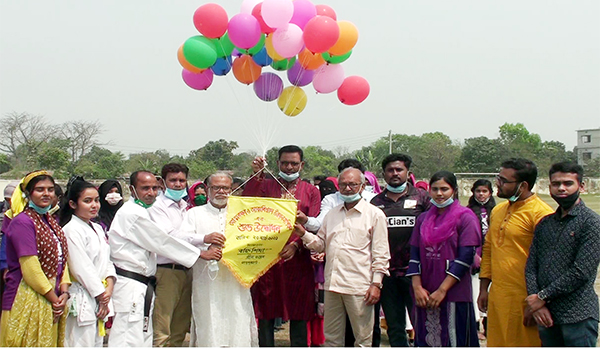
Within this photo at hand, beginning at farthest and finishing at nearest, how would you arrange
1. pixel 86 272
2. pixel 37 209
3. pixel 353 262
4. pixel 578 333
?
pixel 353 262 < pixel 86 272 < pixel 37 209 < pixel 578 333

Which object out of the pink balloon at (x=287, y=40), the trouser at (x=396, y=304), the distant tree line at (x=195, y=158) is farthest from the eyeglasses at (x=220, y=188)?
the distant tree line at (x=195, y=158)

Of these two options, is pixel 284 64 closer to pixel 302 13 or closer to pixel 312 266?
pixel 302 13

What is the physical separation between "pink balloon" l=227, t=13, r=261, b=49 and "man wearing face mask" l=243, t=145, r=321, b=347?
5.27 ft

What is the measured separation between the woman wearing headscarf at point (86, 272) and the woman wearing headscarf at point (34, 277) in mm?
92

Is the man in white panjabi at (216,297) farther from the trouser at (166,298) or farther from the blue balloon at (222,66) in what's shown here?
the blue balloon at (222,66)

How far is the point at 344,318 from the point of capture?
4.29 m

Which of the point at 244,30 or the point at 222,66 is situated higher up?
the point at 244,30

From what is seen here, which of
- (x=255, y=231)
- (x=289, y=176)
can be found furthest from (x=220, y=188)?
(x=289, y=176)

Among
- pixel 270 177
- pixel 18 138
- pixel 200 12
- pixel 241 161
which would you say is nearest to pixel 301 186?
pixel 270 177

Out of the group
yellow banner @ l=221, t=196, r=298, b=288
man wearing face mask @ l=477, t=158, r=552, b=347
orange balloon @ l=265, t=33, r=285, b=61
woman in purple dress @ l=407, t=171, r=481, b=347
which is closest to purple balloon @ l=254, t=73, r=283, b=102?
orange balloon @ l=265, t=33, r=285, b=61

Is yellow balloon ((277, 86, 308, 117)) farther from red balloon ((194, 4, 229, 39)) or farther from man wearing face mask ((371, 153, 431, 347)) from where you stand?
man wearing face mask ((371, 153, 431, 347))

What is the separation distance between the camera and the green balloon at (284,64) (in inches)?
247

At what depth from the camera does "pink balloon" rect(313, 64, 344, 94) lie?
6.21 metres

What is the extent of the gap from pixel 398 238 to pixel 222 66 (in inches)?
120
